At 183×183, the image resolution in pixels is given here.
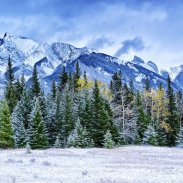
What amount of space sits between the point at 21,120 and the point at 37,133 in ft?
30.8

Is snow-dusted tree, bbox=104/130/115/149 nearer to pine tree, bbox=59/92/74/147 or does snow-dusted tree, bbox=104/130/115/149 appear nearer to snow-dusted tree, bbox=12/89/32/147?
snow-dusted tree, bbox=12/89/32/147

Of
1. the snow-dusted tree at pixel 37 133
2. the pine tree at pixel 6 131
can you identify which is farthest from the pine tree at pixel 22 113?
the snow-dusted tree at pixel 37 133

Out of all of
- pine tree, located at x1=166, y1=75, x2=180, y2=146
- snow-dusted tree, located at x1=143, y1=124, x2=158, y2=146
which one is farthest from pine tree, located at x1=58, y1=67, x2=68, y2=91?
snow-dusted tree, located at x1=143, y1=124, x2=158, y2=146

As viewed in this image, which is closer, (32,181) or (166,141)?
(32,181)

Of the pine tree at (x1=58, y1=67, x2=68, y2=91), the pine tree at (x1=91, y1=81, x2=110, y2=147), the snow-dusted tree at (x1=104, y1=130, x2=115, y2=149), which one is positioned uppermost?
the pine tree at (x1=58, y1=67, x2=68, y2=91)

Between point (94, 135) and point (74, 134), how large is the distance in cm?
498

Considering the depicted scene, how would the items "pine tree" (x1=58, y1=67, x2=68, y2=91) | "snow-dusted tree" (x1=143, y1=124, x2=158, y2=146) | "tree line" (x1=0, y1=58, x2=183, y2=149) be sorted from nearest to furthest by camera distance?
"tree line" (x1=0, y1=58, x2=183, y2=149)
"snow-dusted tree" (x1=143, y1=124, x2=158, y2=146)
"pine tree" (x1=58, y1=67, x2=68, y2=91)

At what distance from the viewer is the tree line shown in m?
63.9

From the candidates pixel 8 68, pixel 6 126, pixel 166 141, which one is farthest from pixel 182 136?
pixel 8 68

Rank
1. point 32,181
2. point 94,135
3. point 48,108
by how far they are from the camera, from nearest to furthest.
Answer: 1. point 32,181
2. point 94,135
3. point 48,108

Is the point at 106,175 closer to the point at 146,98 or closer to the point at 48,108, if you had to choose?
the point at 48,108

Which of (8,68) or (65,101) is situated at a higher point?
(8,68)

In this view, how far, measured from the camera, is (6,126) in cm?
6550

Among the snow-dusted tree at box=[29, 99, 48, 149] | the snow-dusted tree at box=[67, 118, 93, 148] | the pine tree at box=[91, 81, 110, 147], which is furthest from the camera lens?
the pine tree at box=[91, 81, 110, 147]
